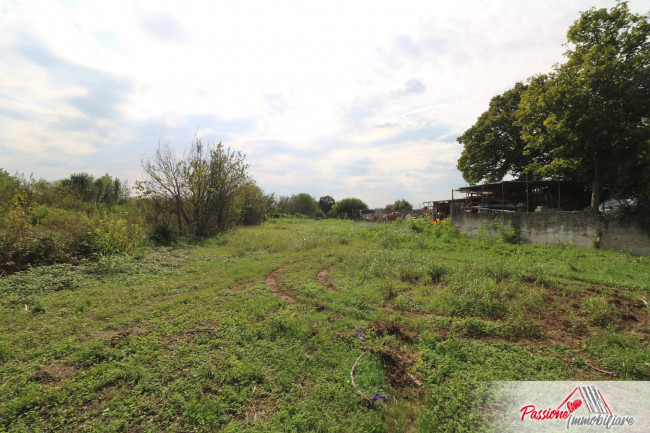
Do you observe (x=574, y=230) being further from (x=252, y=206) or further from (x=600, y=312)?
(x=252, y=206)

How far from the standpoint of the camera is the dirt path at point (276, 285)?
Answer: 5.54m

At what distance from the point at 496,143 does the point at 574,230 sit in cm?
1145

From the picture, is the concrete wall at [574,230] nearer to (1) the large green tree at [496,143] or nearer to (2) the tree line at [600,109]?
(2) the tree line at [600,109]

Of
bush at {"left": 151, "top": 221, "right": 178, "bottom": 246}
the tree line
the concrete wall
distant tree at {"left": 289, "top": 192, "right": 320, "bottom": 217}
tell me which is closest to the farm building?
the concrete wall

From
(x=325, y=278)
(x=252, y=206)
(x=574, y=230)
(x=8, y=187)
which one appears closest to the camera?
(x=325, y=278)

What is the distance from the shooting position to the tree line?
30.5 feet

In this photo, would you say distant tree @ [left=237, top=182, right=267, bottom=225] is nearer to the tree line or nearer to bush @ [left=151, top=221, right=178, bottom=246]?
bush @ [left=151, top=221, right=178, bottom=246]

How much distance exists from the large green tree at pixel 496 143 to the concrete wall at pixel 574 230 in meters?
9.23

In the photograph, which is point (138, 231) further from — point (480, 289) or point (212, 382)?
point (480, 289)

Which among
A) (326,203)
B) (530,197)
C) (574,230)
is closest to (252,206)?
(530,197)

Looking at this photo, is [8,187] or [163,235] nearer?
[163,235]

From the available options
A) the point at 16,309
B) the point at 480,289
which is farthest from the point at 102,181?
the point at 480,289

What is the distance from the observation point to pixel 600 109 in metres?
9.66

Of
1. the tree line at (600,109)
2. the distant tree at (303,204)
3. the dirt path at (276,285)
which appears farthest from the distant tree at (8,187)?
the distant tree at (303,204)
